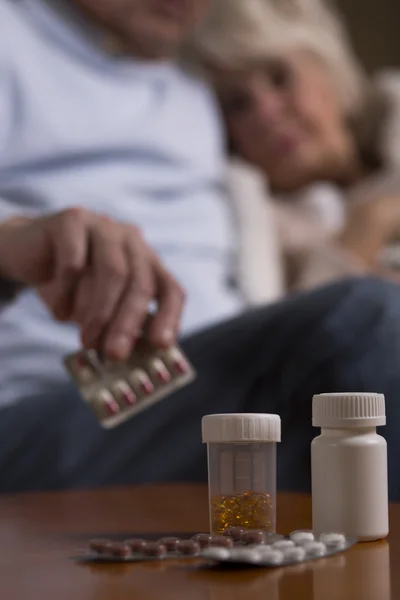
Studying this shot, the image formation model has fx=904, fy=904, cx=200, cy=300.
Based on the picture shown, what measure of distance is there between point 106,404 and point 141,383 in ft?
0.10

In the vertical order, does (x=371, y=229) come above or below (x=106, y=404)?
above

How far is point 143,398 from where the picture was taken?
64 centimetres

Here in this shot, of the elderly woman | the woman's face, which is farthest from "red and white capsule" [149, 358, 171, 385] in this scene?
the woman's face

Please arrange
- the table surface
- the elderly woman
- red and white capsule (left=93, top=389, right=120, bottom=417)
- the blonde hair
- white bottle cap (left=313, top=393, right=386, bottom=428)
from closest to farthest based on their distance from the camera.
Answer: the table surface → white bottle cap (left=313, top=393, right=386, bottom=428) → red and white capsule (left=93, top=389, right=120, bottom=417) → the elderly woman → the blonde hair

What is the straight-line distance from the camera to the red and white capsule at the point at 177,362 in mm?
644

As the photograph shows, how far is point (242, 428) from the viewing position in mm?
471

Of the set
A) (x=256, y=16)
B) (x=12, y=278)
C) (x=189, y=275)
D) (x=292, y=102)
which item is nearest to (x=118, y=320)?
(x=12, y=278)

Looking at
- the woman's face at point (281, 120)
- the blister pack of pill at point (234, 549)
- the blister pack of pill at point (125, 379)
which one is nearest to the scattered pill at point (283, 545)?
the blister pack of pill at point (234, 549)

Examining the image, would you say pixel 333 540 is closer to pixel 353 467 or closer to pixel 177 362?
pixel 353 467

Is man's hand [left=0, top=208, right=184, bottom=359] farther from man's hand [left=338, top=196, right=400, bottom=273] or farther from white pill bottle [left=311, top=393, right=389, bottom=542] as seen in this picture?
man's hand [left=338, top=196, right=400, bottom=273]

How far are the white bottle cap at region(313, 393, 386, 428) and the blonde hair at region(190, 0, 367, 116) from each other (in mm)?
1095

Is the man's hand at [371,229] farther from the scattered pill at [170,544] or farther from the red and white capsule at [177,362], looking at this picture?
the scattered pill at [170,544]

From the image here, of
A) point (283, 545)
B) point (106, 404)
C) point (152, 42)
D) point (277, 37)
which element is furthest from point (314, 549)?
point (277, 37)

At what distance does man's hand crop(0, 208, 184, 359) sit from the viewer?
67cm
